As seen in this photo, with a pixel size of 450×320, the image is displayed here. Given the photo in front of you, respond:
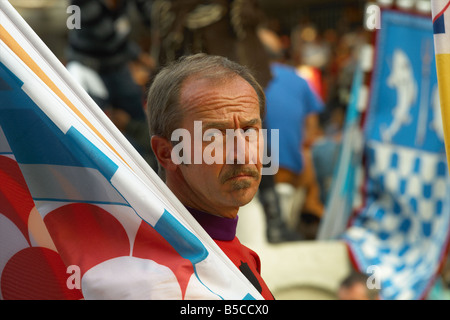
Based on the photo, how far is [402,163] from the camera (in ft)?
12.3

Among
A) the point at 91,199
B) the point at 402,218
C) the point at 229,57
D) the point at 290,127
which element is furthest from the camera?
the point at 290,127

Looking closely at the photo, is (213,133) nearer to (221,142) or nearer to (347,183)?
(221,142)

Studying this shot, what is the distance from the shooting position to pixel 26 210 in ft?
4.35

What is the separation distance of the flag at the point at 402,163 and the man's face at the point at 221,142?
92.1 inches

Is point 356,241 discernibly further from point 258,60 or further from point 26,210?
point 26,210

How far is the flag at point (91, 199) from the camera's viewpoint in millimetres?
1135

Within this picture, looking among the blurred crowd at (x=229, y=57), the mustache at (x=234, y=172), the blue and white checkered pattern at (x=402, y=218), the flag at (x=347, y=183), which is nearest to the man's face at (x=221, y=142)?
the mustache at (x=234, y=172)

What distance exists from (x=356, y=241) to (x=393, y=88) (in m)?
0.82

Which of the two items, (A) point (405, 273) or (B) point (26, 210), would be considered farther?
(A) point (405, 273)

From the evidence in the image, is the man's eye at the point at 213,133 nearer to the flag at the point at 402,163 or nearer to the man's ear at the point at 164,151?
the man's ear at the point at 164,151

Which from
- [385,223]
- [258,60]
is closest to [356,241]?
[385,223]

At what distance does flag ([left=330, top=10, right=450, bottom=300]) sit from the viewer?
11.8 ft

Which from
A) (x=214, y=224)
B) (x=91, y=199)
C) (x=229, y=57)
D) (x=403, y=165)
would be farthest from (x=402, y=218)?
(x=91, y=199)

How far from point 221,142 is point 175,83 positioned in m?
0.14
